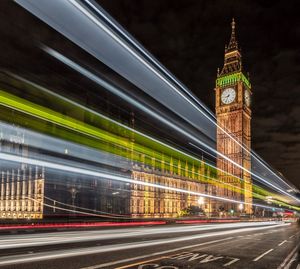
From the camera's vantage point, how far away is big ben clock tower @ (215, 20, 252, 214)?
4595 inches

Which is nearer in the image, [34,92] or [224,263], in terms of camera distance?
[224,263]

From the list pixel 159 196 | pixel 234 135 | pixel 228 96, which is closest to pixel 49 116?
pixel 159 196

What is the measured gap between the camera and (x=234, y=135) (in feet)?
399

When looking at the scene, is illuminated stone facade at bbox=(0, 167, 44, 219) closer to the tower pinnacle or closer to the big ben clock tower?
the big ben clock tower

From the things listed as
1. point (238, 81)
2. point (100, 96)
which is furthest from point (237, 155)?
point (100, 96)

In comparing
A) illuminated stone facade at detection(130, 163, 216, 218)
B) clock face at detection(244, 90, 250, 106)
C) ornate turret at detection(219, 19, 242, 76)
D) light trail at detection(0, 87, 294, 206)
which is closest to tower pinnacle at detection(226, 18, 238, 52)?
ornate turret at detection(219, 19, 242, 76)

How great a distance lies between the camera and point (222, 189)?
121m

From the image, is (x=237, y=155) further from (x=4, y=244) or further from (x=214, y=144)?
(x=4, y=244)

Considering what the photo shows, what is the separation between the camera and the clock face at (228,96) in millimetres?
123006

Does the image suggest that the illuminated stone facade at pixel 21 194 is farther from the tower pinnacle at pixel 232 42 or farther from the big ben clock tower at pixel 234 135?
the tower pinnacle at pixel 232 42

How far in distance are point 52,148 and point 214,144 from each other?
110 metres

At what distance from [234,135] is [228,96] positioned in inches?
551

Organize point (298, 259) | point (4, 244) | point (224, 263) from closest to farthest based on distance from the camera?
1. point (224, 263)
2. point (298, 259)
3. point (4, 244)

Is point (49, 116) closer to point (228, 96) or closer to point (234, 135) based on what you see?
point (234, 135)
